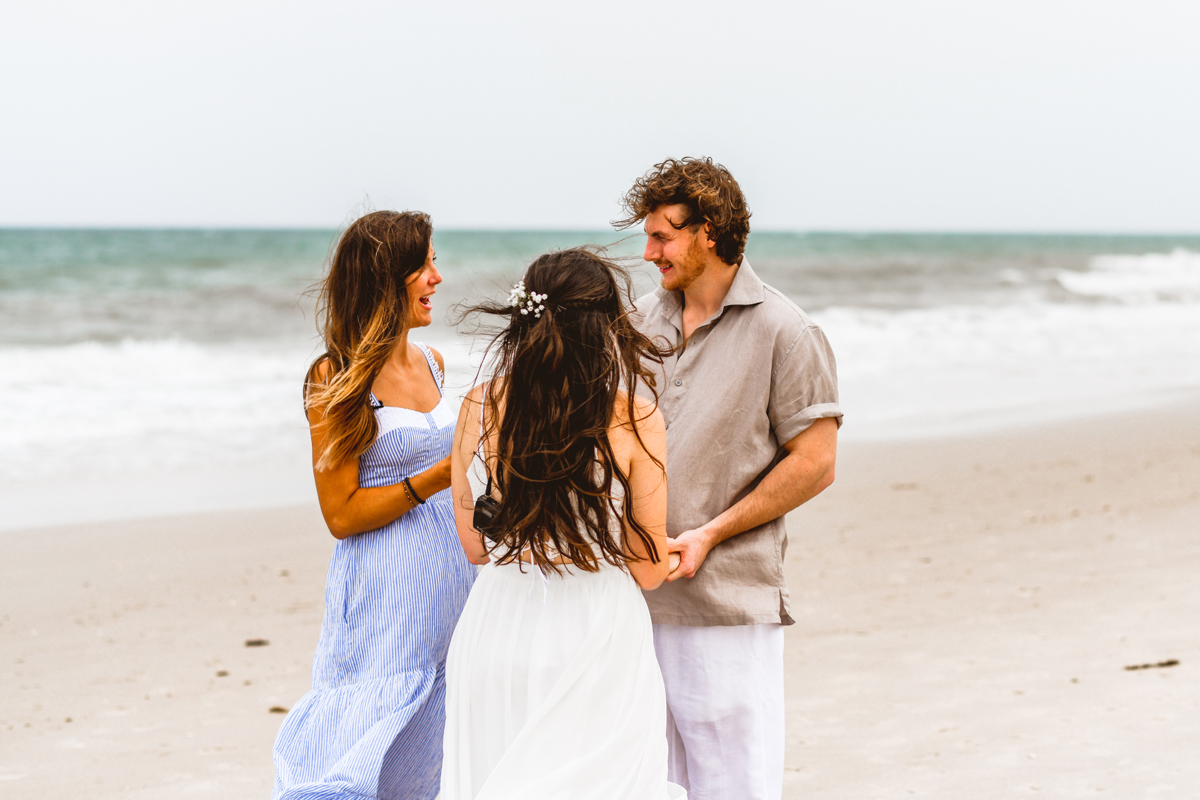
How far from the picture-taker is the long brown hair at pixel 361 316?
7.70 ft

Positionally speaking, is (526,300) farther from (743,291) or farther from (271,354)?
(271,354)

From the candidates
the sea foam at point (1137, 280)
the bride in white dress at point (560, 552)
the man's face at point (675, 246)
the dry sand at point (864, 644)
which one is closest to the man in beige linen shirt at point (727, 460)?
the man's face at point (675, 246)

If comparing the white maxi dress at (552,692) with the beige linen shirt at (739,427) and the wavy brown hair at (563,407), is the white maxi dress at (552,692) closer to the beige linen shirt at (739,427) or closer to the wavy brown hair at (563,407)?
the wavy brown hair at (563,407)

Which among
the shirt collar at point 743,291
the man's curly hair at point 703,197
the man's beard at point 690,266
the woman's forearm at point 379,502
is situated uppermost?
the man's curly hair at point 703,197

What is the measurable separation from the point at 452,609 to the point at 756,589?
28.2 inches

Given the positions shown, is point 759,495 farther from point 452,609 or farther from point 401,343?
point 401,343

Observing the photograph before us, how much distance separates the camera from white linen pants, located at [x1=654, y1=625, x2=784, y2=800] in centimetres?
251

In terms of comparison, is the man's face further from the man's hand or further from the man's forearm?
the man's hand

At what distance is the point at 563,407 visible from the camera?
2.03 metres

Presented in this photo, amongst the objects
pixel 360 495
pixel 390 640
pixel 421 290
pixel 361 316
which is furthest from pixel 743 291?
pixel 390 640

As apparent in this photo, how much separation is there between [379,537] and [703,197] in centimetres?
108

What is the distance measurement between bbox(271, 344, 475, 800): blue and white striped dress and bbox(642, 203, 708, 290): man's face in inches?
26.2

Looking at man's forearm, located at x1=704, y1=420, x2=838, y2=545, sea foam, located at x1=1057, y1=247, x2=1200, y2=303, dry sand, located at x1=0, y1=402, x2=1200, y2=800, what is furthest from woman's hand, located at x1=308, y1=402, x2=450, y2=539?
sea foam, located at x1=1057, y1=247, x2=1200, y2=303

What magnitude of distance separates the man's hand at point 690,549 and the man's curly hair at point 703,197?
651 millimetres
